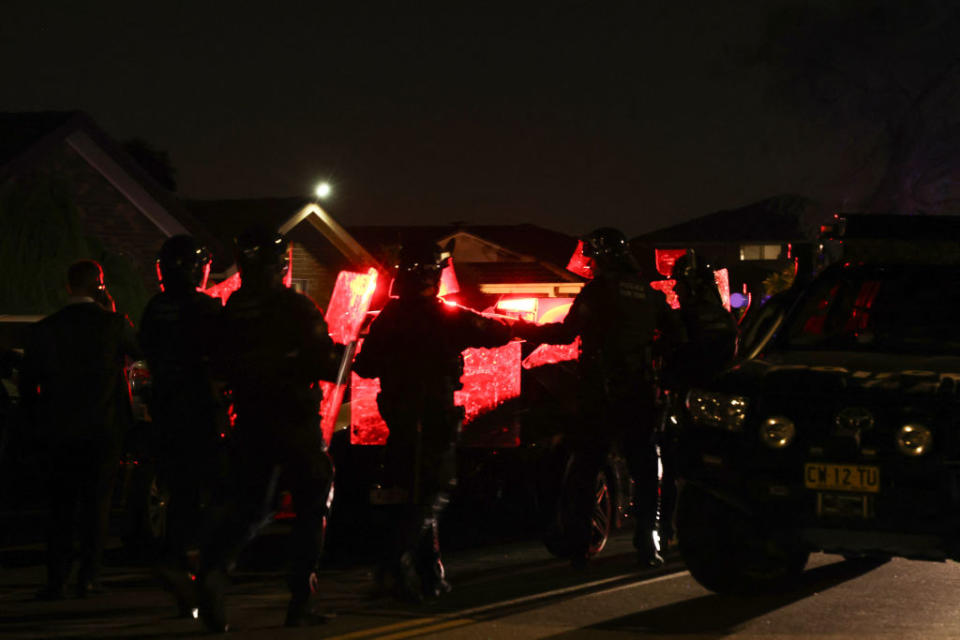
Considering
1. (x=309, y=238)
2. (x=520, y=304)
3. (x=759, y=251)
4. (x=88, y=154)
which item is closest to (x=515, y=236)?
(x=759, y=251)

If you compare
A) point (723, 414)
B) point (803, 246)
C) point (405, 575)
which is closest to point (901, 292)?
point (803, 246)

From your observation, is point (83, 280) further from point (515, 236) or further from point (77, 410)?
point (515, 236)

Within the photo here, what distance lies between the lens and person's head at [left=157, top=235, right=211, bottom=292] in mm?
8094

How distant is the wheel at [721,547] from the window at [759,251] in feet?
331

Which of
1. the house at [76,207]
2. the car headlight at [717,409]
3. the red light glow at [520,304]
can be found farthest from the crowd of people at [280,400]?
the house at [76,207]

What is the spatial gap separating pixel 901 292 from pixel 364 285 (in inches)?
154

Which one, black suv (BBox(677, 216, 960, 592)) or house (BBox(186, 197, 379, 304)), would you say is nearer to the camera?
black suv (BBox(677, 216, 960, 592))

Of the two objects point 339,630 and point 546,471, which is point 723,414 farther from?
point 546,471

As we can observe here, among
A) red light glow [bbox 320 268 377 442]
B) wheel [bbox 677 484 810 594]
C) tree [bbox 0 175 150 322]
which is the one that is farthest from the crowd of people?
tree [bbox 0 175 150 322]

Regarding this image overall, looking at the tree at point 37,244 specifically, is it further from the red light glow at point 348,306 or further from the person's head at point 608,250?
the person's head at point 608,250

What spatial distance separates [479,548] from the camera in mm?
10977

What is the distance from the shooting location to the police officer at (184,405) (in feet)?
25.8

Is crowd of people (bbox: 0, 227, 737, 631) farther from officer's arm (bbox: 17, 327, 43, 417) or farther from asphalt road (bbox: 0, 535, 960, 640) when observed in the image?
asphalt road (bbox: 0, 535, 960, 640)

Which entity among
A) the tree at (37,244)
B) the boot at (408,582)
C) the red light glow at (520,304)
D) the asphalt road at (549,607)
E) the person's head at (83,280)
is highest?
the tree at (37,244)
